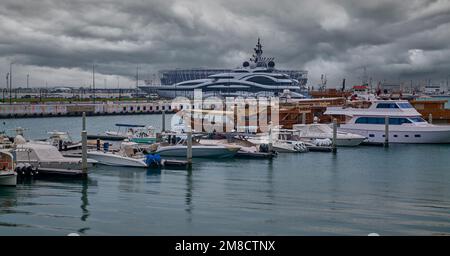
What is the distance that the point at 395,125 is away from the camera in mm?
46344

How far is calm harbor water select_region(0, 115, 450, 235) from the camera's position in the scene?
16625 mm

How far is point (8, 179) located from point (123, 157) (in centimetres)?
768

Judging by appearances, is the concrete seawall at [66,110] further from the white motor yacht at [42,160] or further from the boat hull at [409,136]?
the white motor yacht at [42,160]

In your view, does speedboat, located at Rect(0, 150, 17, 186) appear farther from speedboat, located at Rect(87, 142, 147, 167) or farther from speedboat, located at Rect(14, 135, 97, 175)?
speedboat, located at Rect(87, 142, 147, 167)

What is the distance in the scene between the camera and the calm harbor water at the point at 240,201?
655 inches

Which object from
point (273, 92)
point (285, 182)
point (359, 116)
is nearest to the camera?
Answer: point (285, 182)

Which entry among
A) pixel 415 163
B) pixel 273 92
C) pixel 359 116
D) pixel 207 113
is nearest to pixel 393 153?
pixel 415 163

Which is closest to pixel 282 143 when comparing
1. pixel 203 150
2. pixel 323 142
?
pixel 323 142

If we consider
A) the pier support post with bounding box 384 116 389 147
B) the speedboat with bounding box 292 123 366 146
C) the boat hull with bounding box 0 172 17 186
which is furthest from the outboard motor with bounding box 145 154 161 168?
the pier support post with bounding box 384 116 389 147

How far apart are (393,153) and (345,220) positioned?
76.1ft

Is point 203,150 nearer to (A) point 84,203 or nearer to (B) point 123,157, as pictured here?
(B) point 123,157

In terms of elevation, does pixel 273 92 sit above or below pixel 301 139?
above

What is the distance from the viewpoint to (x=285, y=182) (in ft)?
84.7
